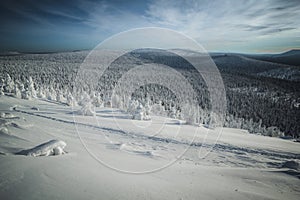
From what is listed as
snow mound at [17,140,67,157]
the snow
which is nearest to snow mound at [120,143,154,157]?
the snow

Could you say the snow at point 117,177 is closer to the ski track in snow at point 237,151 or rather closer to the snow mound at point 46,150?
the snow mound at point 46,150

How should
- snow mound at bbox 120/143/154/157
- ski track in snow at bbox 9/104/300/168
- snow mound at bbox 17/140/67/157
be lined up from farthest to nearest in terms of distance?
1. ski track in snow at bbox 9/104/300/168
2. snow mound at bbox 120/143/154/157
3. snow mound at bbox 17/140/67/157

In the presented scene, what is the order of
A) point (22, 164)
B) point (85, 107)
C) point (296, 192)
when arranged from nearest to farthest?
point (22, 164)
point (296, 192)
point (85, 107)

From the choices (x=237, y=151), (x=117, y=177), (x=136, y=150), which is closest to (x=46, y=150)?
(x=117, y=177)

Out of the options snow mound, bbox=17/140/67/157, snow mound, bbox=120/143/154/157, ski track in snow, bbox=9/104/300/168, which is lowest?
ski track in snow, bbox=9/104/300/168

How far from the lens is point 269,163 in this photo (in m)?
8.32

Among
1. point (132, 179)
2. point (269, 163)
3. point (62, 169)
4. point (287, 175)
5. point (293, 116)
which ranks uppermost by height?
point (62, 169)

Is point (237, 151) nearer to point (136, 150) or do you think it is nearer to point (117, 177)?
point (136, 150)

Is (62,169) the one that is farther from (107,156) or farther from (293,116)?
(293,116)

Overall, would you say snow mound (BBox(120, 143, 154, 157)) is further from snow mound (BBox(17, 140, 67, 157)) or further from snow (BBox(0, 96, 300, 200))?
snow mound (BBox(17, 140, 67, 157))

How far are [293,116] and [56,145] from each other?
86.0 meters

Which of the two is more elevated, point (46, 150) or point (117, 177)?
point (46, 150)

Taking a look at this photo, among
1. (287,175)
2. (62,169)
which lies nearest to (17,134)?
(62,169)

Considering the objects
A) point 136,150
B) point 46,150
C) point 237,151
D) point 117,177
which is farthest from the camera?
point 237,151
